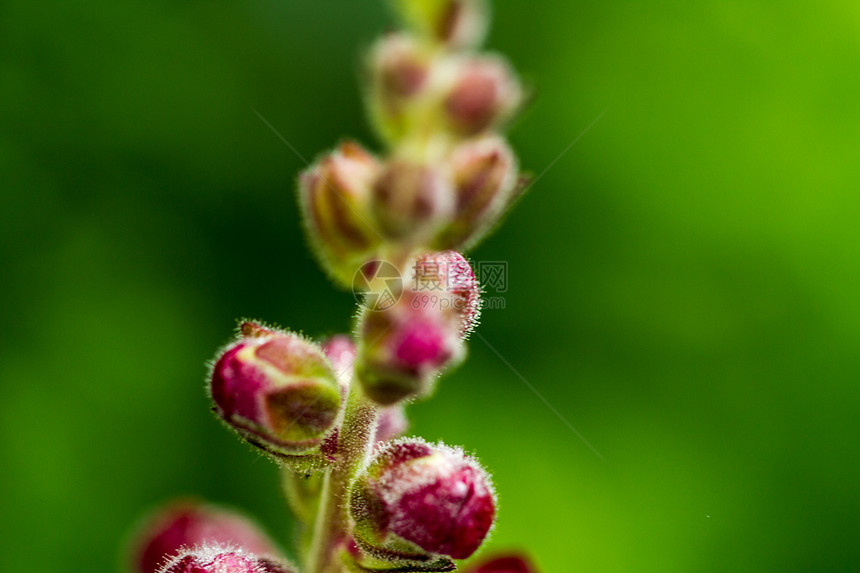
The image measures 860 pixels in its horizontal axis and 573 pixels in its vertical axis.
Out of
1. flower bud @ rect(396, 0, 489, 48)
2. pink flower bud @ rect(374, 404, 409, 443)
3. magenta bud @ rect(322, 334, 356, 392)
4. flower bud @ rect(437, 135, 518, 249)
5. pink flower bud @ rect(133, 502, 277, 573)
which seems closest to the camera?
flower bud @ rect(396, 0, 489, 48)

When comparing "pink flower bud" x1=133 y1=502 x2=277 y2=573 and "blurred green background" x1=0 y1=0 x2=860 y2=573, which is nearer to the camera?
"pink flower bud" x1=133 y1=502 x2=277 y2=573

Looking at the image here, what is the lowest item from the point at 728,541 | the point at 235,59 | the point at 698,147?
the point at 728,541

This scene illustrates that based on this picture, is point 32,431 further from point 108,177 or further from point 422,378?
point 422,378

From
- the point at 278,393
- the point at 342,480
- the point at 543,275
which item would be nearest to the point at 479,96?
the point at 278,393

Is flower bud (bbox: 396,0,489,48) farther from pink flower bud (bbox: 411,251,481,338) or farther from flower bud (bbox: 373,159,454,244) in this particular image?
pink flower bud (bbox: 411,251,481,338)

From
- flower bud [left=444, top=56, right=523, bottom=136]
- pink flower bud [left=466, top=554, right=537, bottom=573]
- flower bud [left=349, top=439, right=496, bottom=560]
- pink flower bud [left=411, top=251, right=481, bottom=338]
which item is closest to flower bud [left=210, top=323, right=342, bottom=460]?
flower bud [left=349, top=439, right=496, bottom=560]

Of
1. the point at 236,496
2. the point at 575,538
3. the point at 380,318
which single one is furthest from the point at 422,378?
the point at 236,496

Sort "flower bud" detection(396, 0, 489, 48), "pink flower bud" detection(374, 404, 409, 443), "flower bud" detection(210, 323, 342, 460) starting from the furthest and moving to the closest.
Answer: "pink flower bud" detection(374, 404, 409, 443)
"flower bud" detection(210, 323, 342, 460)
"flower bud" detection(396, 0, 489, 48)
